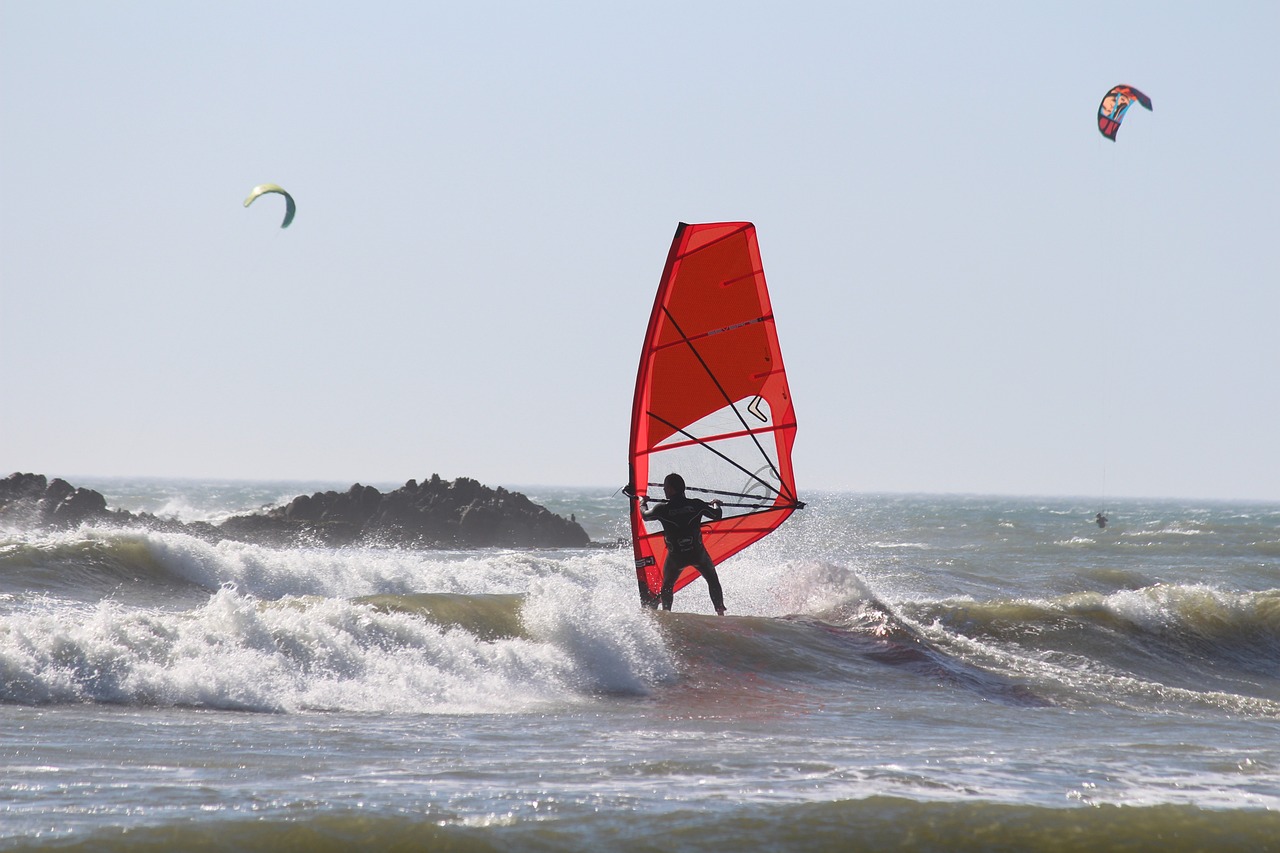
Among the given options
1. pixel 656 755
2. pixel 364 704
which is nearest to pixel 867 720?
pixel 656 755

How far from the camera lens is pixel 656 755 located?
17.0 ft

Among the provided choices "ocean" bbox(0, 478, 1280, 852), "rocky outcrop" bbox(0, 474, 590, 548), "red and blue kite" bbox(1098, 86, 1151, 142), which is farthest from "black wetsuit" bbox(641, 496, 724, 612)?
"rocky outcrop" bbox(0, 474, 590, 548)

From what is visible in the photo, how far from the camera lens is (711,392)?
9.80 m

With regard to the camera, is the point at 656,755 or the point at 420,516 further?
the point at 420,516

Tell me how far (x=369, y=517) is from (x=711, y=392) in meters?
15.9

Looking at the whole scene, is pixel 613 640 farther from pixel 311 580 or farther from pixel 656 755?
pixel 311 580

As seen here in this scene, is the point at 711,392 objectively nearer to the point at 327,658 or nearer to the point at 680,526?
the point at 680,526

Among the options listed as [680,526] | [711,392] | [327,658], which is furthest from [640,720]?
[711,392]

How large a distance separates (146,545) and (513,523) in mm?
11252

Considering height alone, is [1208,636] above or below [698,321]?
below

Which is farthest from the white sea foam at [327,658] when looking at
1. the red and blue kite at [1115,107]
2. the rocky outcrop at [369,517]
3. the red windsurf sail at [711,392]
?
the rocky outcrop at [369,517]

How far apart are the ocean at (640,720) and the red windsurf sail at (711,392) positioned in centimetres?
117

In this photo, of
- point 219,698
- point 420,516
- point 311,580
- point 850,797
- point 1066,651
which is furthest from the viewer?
point 420,516

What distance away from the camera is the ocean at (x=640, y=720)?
4156 millimetres
